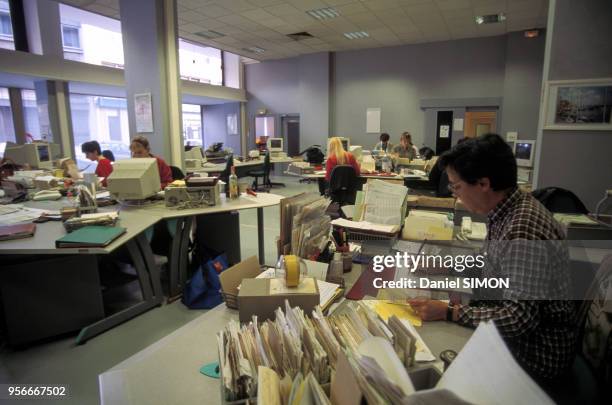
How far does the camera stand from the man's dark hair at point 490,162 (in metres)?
1.18

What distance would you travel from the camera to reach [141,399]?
0.94m

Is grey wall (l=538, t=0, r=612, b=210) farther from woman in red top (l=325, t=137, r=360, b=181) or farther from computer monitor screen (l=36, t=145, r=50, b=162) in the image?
computer monitor screen (l=36, t=145, r=50, b=162)

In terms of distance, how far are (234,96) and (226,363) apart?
10584mm

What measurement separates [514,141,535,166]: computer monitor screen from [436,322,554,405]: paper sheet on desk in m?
5.21

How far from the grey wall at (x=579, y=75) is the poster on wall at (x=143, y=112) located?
15.9 ft

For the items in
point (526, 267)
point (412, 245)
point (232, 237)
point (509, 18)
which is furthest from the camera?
point (509, 18)

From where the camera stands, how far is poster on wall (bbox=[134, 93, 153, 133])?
4988 mm

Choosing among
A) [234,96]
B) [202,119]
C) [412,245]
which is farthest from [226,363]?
[202,119]

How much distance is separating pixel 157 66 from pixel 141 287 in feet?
10.8

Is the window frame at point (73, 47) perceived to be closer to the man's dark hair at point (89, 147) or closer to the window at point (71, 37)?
the window at point (71, 37)

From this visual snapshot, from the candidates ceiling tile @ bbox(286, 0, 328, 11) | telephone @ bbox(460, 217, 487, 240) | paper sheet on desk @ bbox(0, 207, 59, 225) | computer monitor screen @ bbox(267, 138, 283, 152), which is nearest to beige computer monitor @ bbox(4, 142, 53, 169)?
paper sheet on desk @ bbox(0, 207, 59, 225)

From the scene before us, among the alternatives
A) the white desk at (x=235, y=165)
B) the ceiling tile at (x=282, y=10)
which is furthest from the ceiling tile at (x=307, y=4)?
the white desk at (x=235, y=165)

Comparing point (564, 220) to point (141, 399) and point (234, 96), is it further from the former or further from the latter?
point (234, 96)

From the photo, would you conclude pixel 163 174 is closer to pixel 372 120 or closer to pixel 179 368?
pixel 179 368
